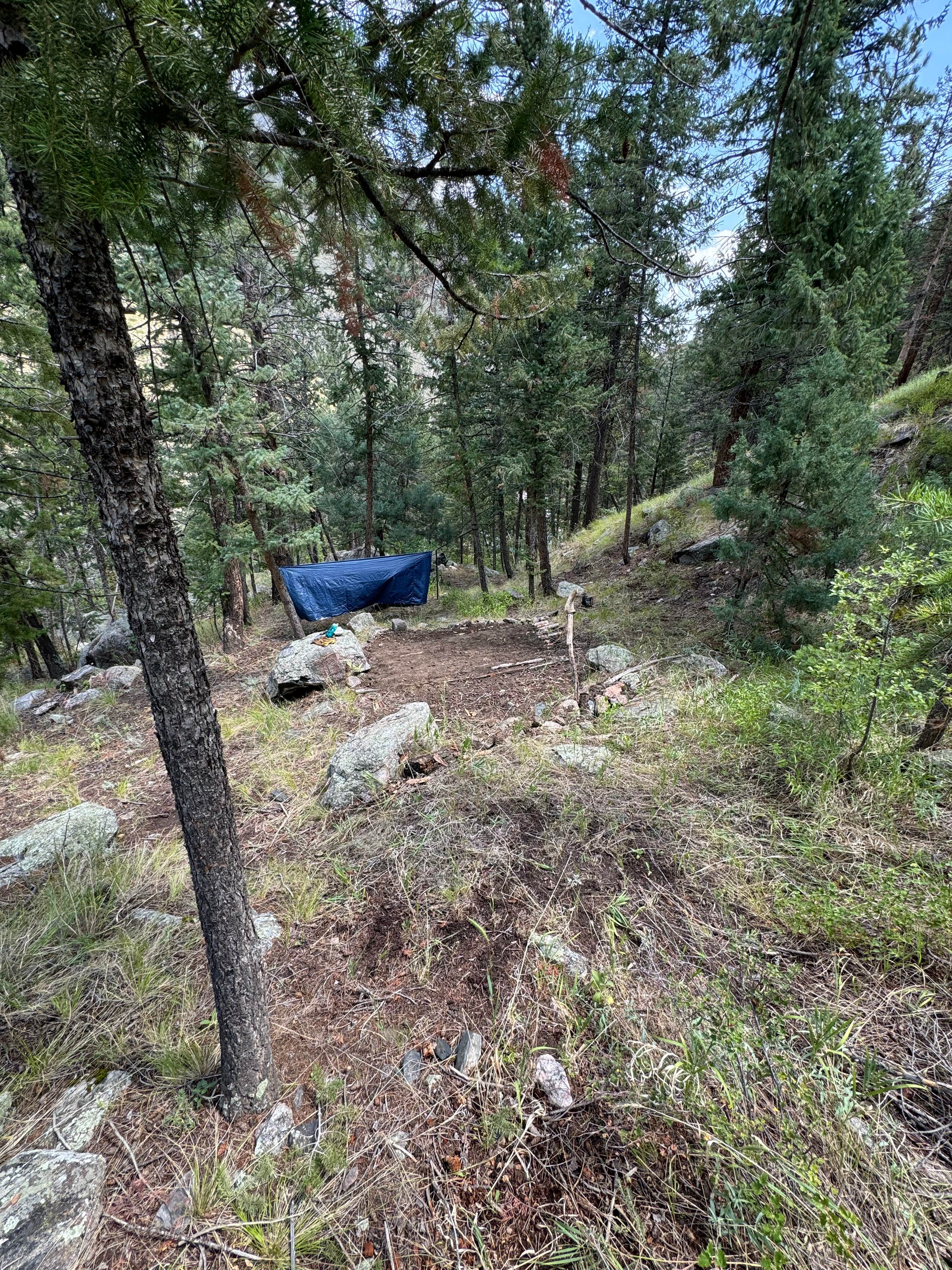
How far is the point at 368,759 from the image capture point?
2984mm

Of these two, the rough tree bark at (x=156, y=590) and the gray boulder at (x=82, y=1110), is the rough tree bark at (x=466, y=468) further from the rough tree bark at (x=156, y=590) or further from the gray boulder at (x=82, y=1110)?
the gray boulder at (x=82, y=1110)

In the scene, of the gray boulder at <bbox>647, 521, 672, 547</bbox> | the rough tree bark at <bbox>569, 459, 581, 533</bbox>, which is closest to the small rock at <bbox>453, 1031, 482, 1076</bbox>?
the gray boulder at <bbox>647, 521, 672, 547</bbox>

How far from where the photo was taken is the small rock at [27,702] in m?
5.88

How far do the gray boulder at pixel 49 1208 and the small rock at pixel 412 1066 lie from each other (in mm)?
779

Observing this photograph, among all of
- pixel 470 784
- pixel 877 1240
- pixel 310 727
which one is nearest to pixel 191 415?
pixel 310 727

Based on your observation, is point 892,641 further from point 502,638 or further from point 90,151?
point 502,638

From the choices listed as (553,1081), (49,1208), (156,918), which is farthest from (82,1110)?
(553,1081)

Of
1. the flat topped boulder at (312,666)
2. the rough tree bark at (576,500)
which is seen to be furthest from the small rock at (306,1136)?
the rough tree bark at (576,500)

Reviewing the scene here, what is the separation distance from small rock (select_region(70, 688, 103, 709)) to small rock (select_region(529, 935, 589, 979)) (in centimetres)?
671

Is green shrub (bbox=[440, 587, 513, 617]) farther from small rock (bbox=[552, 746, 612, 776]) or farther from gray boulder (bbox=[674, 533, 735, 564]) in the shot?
small rock (bbox=[552, 746, 612, 776])

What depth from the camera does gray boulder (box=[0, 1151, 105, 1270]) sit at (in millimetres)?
1010

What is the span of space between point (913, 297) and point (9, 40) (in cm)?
1605

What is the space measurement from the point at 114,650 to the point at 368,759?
7.45 metres

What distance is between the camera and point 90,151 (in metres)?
0.66
